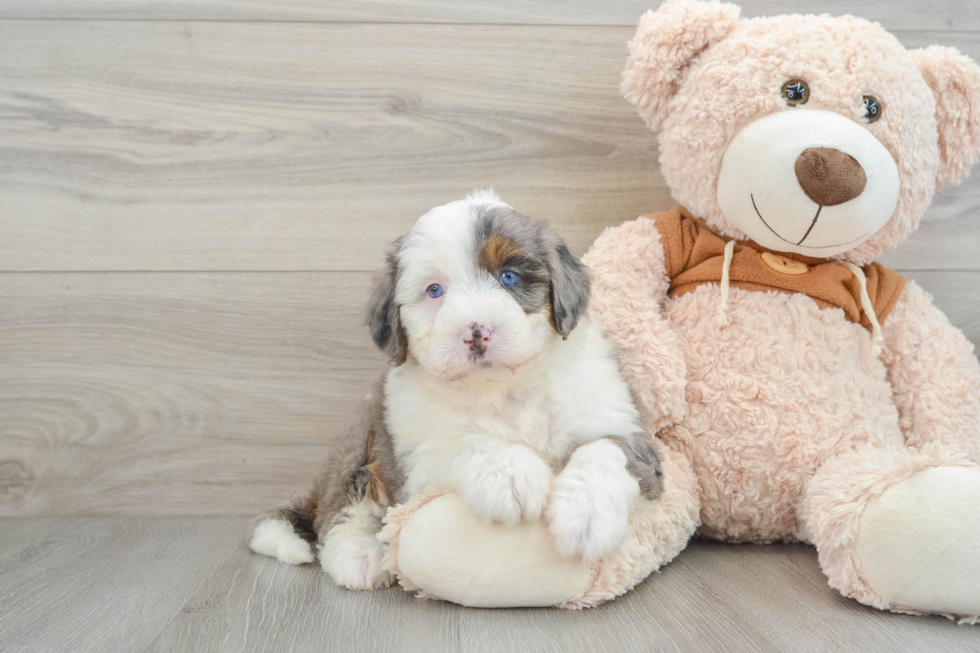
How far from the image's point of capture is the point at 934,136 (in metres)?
1.64

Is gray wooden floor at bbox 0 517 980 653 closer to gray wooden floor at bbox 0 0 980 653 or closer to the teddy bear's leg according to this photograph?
the teddy bear's leg

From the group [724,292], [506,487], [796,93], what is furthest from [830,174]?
[506,487]

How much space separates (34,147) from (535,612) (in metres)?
1.82

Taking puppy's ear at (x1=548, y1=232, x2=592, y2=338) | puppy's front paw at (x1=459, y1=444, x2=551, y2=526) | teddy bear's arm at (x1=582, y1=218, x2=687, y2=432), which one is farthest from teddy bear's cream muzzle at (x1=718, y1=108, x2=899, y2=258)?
puppy's front paw at (x1=459, y1=444, x2=551, y2=526)

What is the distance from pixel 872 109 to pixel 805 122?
A: 168mm

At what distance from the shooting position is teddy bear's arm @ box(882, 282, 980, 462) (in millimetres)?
1659

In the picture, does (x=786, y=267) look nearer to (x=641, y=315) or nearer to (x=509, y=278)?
(x=641, y=315)

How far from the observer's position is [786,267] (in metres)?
1.71

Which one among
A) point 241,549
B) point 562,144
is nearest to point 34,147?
point 241,549

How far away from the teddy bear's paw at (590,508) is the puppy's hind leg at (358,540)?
433 mm

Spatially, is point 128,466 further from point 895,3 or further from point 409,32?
point 895,3

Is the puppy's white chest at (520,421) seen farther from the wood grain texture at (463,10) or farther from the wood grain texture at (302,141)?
the wood grain texture at (463,10)

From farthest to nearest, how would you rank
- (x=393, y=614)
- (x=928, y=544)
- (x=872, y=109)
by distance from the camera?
(x=872, y=109) < (x=393, y=614) < (x=928, y=544)

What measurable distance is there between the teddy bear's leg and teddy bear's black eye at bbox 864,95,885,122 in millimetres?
691
